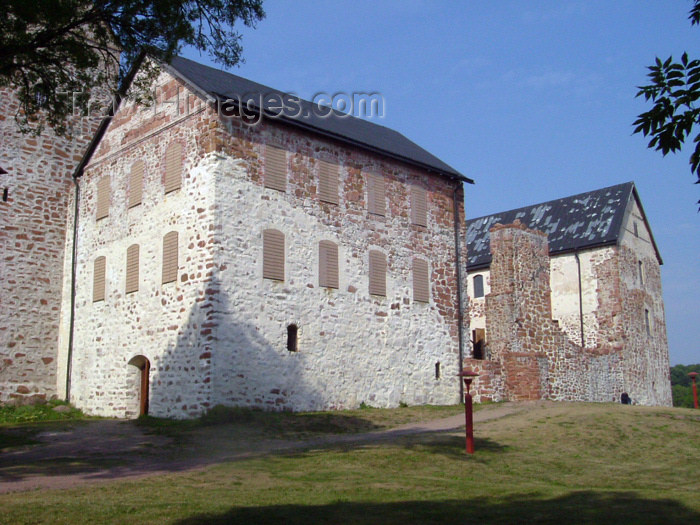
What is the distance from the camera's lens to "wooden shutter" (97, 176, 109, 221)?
70.8 feet

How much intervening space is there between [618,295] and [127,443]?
76.0 feet

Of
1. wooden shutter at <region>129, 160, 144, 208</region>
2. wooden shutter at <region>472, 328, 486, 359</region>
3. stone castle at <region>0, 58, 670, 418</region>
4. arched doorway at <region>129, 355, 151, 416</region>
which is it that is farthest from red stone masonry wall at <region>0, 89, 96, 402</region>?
wooden shutter at <region>472, 328, 486, 359</region>

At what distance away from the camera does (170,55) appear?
44.2 feet

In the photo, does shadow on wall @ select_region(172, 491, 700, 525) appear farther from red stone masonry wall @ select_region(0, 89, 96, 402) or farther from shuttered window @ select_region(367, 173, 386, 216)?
red stone masonry wall @ select_region(0, 89, 96, 402)

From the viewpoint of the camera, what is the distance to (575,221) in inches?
1383

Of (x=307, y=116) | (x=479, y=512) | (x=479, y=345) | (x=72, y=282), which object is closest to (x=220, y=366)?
(x=72, y=282)

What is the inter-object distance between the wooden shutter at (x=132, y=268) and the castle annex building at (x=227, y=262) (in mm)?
74

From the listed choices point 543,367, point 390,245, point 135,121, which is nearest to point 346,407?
point 390,245

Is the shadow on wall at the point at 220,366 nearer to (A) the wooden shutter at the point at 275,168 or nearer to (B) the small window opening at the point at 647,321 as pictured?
(A) the wooden shutter at the point at 275,168

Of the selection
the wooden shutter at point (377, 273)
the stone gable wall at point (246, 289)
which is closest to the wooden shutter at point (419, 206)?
the stone gable wall at point (246, 289)

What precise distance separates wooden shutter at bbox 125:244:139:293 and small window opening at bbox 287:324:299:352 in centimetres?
432

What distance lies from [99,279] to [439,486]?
46.3ft

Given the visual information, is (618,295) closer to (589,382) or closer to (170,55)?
(589,382)

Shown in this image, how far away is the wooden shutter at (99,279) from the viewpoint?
69.3ft
